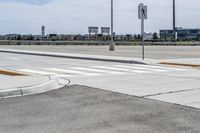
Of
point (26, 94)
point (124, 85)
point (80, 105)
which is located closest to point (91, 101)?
point (80, 105)

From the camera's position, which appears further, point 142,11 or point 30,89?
point 142,11

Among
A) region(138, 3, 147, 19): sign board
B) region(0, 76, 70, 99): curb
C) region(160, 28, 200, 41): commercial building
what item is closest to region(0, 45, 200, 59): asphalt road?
region(138, 3, 147, 19): sign board

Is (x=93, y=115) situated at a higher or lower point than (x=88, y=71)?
higher

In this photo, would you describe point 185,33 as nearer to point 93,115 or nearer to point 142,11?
point 142,11

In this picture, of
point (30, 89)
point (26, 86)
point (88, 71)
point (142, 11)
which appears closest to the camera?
point (30, 89)

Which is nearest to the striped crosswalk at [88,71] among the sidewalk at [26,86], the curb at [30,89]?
the sidewalk at [26,86]

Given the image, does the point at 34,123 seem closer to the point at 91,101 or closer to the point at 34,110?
the point at 34,110

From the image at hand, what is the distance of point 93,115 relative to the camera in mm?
8211

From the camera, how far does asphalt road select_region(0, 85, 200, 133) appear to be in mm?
7137

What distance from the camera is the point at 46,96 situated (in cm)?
1066

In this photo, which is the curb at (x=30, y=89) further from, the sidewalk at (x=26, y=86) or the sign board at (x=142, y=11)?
the sign board at (x=142, y=11)

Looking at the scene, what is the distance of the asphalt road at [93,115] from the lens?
23.4ft

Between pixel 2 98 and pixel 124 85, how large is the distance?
4.03 meters

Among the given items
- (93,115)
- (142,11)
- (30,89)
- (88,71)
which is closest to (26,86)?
(30,89)
